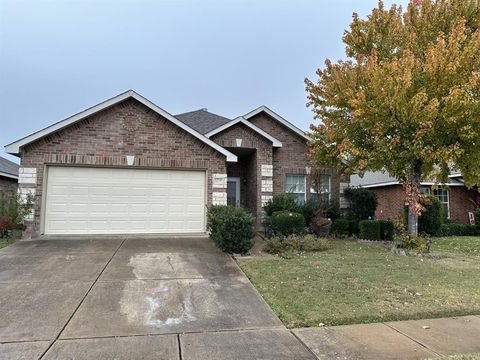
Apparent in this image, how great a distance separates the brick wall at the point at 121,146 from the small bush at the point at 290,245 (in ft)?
10.1

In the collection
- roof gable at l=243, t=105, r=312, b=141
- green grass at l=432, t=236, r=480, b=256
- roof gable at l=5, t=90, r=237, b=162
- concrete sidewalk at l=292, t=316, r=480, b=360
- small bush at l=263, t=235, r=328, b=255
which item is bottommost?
concrete sidewalk at l=292, t=316, r=480, b=360

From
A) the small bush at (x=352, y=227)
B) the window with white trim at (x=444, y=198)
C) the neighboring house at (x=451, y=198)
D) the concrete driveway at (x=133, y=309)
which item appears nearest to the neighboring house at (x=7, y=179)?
the concrete driveway at (x=133, y=309)

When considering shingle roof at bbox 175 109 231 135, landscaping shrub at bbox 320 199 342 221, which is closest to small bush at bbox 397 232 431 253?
landscaping shrub at bbox 320 199 342 221

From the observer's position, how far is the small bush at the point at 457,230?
16203 millimetres

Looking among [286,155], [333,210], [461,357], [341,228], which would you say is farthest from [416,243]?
[461,357]

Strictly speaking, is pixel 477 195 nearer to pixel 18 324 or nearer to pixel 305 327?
pixel 305 327

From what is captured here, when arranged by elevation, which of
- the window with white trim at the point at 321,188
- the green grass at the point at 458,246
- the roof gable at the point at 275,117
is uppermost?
the roof gable at the point at 275,117

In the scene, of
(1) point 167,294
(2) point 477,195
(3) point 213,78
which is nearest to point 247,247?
(1) point 167,294

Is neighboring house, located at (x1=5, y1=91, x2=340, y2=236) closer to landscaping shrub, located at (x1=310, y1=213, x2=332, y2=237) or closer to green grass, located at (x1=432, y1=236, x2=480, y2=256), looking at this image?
landscaping shrub, located at (x1=310, y1=213, x2=332, y2=237)

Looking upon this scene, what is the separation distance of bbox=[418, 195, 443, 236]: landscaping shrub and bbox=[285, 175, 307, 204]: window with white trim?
516 centimetres

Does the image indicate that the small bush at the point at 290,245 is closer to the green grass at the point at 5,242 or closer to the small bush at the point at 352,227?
the small bush at the point at 352,227

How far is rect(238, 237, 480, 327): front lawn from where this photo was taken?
5.43m

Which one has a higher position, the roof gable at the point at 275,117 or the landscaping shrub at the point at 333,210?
the roof gable at the point at 275,117

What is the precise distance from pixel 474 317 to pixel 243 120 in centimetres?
1076
